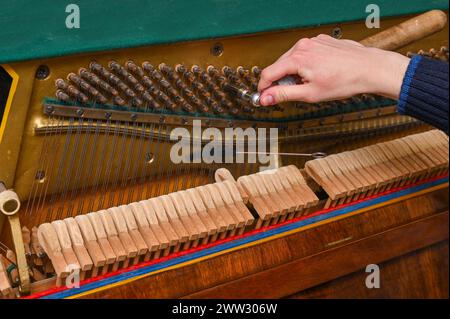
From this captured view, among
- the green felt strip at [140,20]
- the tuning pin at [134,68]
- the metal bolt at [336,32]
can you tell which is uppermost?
the metal bolt at [336,32]

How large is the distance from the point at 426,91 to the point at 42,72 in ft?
3.56

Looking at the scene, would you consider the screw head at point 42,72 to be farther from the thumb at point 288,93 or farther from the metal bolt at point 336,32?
the metal bolt at point 336,32

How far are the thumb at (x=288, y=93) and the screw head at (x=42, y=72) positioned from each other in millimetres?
626

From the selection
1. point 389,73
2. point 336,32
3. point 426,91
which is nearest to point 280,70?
point 389,73

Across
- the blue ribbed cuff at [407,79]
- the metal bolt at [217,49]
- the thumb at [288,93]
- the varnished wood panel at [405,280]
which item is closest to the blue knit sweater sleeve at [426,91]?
the blue ribbed cuff at [407,79]

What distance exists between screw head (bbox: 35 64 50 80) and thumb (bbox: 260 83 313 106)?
24.7 inches

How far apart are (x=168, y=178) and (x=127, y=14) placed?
24.5 inches

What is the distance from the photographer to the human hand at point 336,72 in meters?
1.90

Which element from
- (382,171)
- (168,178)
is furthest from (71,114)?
(382,171)

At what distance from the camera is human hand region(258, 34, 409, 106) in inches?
74.7

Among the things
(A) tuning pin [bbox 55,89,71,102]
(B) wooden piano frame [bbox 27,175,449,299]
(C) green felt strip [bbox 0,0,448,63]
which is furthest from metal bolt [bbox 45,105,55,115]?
(B) wooden piano frame [bbox 27,175,449,299]

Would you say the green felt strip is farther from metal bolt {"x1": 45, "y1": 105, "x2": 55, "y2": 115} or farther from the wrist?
the wrist

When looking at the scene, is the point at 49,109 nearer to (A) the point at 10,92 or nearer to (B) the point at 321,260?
(A) the point at 10,92
